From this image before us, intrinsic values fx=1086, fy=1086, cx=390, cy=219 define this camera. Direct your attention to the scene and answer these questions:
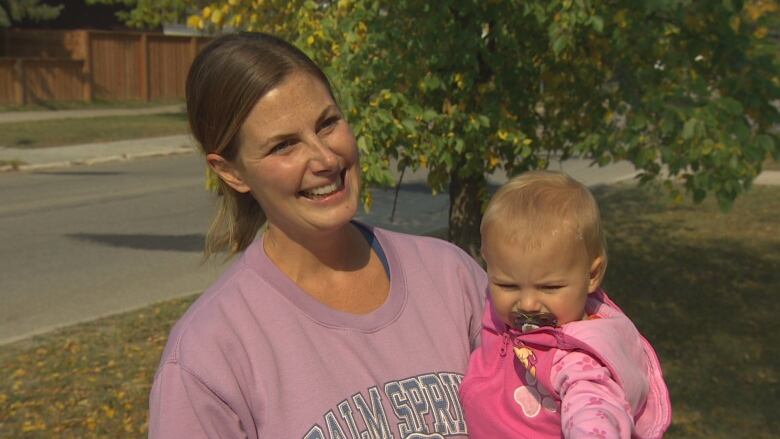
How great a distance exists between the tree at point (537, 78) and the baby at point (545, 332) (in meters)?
3.07

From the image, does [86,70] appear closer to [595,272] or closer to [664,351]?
[664,351]

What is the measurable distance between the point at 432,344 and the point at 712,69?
4.24 meters

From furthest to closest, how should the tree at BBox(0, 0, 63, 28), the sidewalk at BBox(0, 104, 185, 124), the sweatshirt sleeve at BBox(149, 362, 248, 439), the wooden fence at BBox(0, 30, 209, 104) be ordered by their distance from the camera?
1. the tree at BBox(0, 0, 63, 28)
2. the wooden fence at BBox(0, 30, 209, 104)
3. the sidewalk at BBox(0, 104, 185, 124)
4. the sweatshirt sleeve at BBox(149, 362, 248, 439)

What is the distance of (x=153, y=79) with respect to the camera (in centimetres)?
3091

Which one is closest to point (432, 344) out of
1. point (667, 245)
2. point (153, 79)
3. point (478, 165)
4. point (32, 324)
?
point (478, 165)

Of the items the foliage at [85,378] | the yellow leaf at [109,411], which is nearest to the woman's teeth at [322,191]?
the foliage at [85,378]

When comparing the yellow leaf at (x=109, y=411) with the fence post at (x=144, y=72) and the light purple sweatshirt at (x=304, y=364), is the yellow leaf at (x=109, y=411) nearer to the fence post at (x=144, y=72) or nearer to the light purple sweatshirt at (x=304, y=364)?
the light purple sweatshirt at (x=304, y=364)

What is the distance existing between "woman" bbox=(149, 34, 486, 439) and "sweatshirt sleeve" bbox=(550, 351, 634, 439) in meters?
0.22

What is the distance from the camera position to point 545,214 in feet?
7.39

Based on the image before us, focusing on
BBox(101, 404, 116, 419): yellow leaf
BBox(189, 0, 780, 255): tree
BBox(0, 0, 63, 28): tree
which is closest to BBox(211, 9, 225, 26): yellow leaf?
BBox(189, 0, 780, 255): tree

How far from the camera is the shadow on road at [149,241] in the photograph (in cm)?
1056

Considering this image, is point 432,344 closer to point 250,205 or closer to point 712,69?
point 250,205

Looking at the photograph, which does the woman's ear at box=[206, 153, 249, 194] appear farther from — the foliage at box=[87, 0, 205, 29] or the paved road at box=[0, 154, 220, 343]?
A: the paved road at box=[0, 154, 220, 343]

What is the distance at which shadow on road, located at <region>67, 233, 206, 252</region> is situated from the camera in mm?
10562
